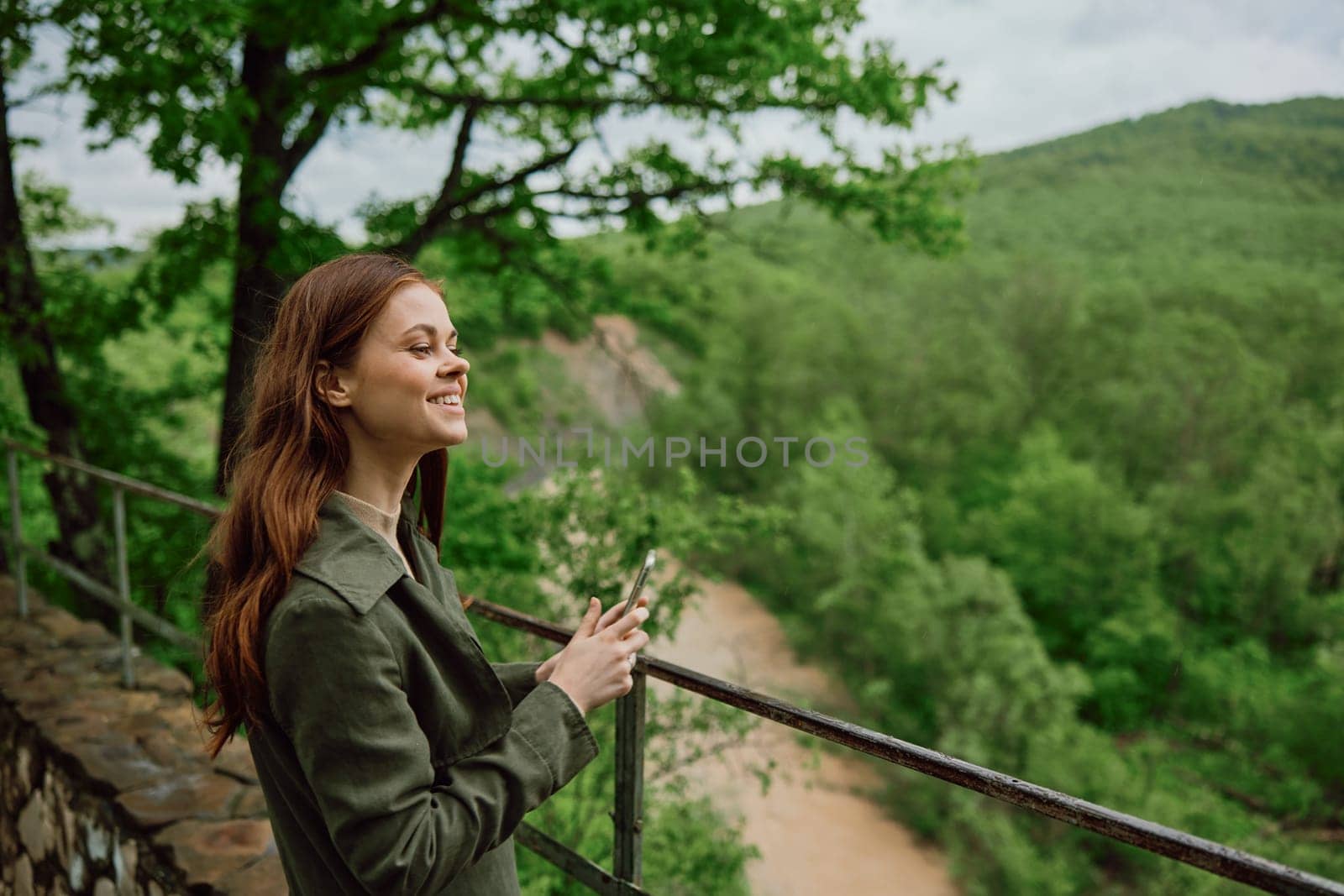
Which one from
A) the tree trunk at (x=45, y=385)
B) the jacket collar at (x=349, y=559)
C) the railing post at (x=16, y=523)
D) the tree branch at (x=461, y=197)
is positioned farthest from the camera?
the tree branch at (x=461, y=197)

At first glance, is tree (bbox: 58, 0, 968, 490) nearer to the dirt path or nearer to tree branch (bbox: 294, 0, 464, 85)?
tree branch (bbox: 294, 0, 464, 85)

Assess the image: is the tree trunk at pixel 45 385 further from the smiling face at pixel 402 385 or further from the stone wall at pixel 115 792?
the smiling face at pixel 402 385

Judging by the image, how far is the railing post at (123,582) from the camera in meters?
3.22

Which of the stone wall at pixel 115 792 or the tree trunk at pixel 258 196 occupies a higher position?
the tree trunk at pixel 258 196

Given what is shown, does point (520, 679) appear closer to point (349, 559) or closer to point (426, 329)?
point (349, 559)

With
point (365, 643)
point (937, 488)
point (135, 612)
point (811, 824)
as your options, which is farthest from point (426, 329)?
point (937, 488)

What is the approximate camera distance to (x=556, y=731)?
1.11 m

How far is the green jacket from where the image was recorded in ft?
3.17

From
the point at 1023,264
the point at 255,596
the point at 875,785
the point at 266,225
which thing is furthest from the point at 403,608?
the point at 1023,264

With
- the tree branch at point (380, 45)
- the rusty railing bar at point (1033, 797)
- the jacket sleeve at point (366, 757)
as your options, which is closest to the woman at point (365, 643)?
the jacket sleeve at point (366, 757)

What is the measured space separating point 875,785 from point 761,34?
620 inches

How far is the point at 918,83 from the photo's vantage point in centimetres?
628

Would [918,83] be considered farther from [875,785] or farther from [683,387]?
[683,387]

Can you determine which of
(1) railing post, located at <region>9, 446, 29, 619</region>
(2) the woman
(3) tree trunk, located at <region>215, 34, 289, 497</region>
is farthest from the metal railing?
(3) tree trunk, located at <region>215, 34, 289, 497</region>
